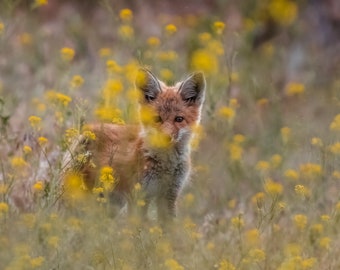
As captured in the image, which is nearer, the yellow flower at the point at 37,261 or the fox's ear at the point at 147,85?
the yellow flower at the point at 37,261

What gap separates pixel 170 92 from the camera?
25.3 feet

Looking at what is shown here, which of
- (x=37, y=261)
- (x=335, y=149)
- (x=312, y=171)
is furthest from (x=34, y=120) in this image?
(x=335, y=149)

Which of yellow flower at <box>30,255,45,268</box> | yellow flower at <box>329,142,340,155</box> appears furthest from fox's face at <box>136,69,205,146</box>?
yellow flower at <box>30,255,45,268</box>

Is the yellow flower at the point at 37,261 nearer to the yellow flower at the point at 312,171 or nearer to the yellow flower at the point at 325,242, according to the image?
the yellow flower at the point at 325,242

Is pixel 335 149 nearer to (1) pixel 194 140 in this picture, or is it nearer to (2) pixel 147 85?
(1) pixel 194 140

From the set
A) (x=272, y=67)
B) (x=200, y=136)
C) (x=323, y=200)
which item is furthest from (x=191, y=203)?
(x=272, y=67)

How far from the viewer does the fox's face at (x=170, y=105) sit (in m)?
7.50

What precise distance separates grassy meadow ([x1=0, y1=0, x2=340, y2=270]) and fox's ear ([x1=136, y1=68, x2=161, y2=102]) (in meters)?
0.14

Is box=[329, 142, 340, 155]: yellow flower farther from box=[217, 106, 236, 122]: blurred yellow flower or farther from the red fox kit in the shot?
box=[217, 106, 236, 122]: blurred yellow flower

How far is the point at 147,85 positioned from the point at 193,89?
0.39m

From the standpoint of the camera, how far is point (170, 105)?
7.63m

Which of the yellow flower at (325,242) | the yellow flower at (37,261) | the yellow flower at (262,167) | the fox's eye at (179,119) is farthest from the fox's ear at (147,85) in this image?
the yellow flower at (37,261)

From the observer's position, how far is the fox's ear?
7531 millimetres

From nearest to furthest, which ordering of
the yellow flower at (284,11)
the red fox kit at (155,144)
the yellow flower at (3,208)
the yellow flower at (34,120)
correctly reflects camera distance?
the yellow flower at (3,208), the yellow flower at (34,120), the red fox kit at (155,144), the yellow flower at (284,11)
